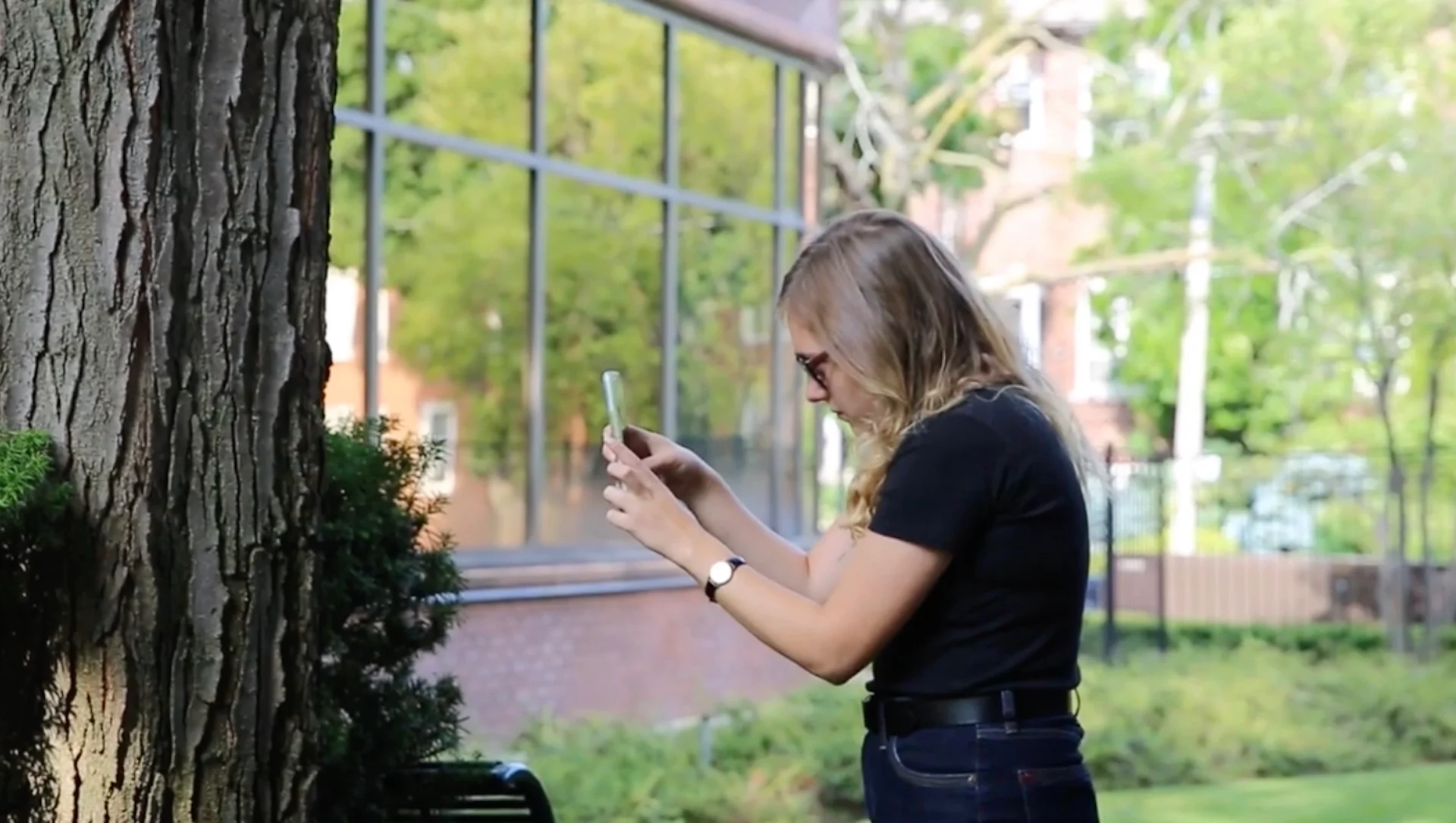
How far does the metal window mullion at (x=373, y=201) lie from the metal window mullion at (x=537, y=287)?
1.35m

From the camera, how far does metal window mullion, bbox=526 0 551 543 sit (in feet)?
39.3

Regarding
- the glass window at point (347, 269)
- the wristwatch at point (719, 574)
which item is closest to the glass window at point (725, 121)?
the glass window at point (347, 269)

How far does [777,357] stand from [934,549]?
39.4 feet

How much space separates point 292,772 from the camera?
3.39 meters

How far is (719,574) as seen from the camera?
3.01m

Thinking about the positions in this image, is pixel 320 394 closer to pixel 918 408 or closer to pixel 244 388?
pixel 244 388

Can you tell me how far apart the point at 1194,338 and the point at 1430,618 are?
10.9 meters

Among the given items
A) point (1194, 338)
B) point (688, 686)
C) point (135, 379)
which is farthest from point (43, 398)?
point (1194, 338)

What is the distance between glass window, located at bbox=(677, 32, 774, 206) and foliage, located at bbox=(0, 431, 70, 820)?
33.6ft

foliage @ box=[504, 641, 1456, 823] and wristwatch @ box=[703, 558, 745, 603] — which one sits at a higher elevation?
wristwatch @ box=[703, 558, 745, 603]

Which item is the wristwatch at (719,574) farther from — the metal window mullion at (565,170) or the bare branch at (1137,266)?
the bare branch at (1137,266)

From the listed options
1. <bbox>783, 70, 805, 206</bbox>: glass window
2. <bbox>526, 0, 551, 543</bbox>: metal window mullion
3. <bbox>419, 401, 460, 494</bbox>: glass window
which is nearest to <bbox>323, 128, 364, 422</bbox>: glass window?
<bbox>419, 401, 460, 494</bbox>: glass window

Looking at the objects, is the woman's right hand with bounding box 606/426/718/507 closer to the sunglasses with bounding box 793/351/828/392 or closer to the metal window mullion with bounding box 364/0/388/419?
the sunglasses with bounding box 793/351/828/392

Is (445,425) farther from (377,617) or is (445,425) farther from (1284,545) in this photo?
(1284,545)
